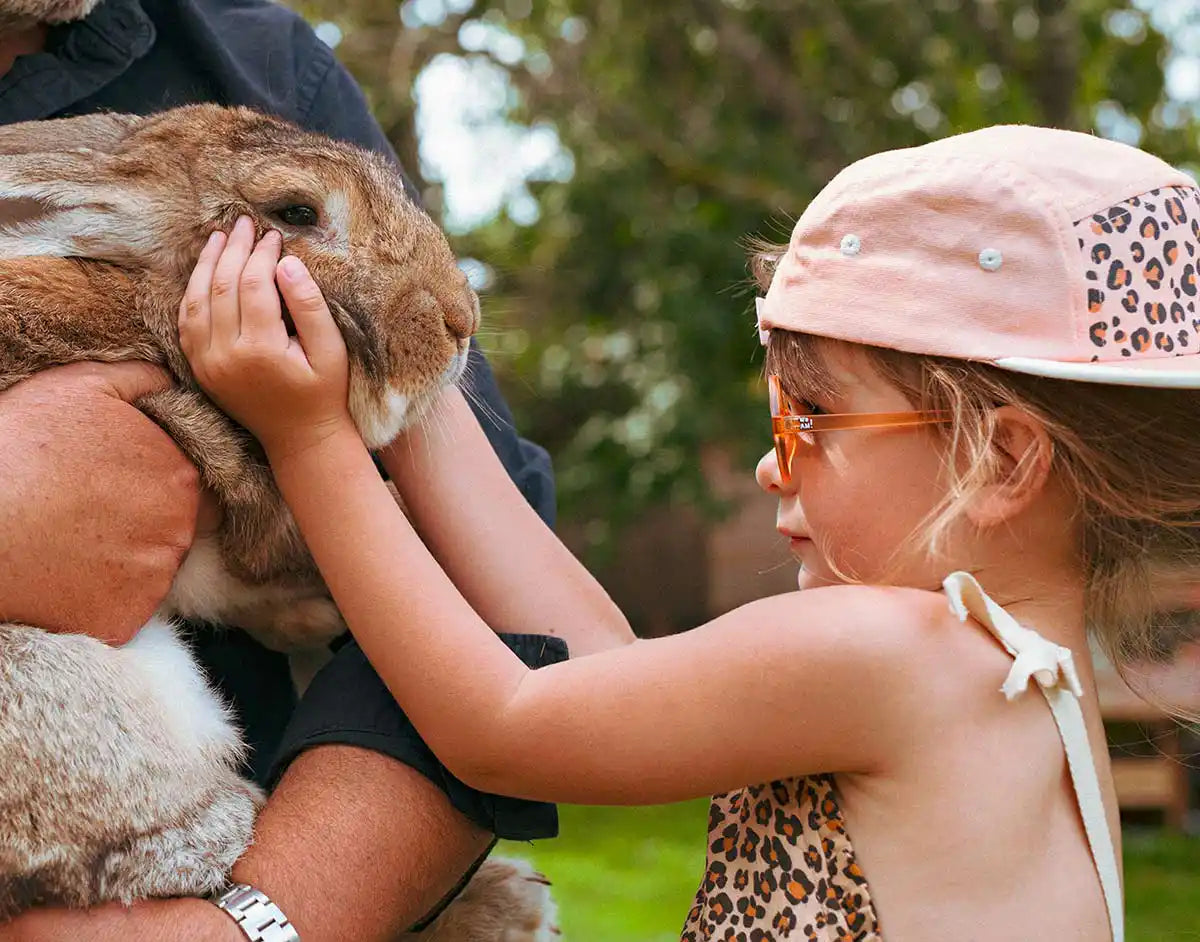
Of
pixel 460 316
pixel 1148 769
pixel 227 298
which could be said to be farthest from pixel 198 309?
pixel 1148 769

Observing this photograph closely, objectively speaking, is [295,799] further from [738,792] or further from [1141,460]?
[1141,460]

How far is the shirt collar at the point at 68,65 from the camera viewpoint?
2295 mm

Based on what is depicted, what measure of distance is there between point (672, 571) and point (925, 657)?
9909mm

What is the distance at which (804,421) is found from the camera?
1.95 metres

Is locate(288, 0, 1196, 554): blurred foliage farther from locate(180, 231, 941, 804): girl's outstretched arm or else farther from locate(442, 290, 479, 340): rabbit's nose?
locate(180, 231, 941, 804): girl's outstretched arm

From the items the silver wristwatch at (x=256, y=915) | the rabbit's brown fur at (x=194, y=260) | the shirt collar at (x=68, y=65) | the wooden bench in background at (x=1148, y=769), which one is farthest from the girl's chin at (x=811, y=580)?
the wooden bench in background at (x=1148, y=769)

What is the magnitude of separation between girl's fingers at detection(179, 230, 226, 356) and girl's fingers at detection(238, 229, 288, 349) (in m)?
0.06

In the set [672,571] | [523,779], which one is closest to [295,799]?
[523,779]

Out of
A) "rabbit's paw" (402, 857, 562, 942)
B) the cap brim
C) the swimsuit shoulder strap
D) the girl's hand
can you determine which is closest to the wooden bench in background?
"rabbit's paw" (402, 857, 562, 942)

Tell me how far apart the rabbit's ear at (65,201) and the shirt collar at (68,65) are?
167 mm

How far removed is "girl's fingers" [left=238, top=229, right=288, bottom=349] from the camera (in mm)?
1898

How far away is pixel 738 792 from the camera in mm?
2020

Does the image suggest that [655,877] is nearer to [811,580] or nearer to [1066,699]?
[811,580]

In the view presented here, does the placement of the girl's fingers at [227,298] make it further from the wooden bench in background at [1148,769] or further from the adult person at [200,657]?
the wooden bench in background at [1148,769]
